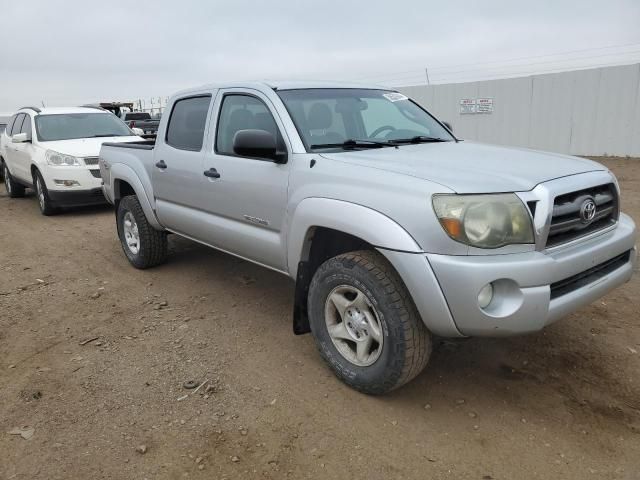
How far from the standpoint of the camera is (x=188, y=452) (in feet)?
8.94

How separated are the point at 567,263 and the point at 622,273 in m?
0.70

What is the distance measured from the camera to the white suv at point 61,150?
8.68 metres

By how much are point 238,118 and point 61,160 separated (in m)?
5.80

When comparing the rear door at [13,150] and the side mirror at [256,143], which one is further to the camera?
the rear door at [13,150]

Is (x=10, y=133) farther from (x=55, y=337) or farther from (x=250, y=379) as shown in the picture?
(x=250, y=379)

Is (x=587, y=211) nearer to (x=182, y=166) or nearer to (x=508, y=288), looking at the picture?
(x=508, y=288)

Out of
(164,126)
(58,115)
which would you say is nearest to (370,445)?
(164,126)

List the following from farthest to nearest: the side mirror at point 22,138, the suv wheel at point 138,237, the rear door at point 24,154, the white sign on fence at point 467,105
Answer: the white sign on fence at point 467,105, the rear door at point 24,154, the side mirror at point 22,138, the suv wheel at point 138,237

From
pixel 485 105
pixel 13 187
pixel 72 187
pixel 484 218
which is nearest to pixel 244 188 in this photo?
pixel 484 218

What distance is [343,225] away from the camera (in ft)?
9.84

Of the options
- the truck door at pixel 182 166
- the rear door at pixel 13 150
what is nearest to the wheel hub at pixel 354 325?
the truck door at pixel 182 166

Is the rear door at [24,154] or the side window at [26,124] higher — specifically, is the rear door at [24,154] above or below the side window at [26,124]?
below

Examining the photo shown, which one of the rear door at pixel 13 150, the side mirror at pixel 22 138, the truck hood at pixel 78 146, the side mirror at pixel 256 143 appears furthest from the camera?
the rear door at pixel 13 150

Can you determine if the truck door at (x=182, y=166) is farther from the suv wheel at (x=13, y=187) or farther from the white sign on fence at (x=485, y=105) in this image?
the white sign on fence at (x=485, y=105)
